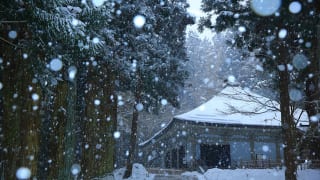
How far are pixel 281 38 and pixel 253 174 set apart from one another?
366 inches

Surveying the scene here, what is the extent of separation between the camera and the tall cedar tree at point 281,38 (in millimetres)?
13070

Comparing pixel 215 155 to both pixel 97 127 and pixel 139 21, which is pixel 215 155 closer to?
pixel 139 21

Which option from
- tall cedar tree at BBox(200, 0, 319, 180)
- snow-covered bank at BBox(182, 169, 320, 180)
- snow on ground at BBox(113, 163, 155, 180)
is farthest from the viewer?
snow on ground at BBox(113, 163, 155, 180)

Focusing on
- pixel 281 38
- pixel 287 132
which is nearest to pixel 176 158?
pixel 287 132

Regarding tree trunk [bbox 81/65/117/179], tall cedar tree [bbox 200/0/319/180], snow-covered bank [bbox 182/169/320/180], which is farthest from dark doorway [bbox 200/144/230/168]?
tree trunk [bbox 81/65/117/179]

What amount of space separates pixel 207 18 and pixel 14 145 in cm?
1066

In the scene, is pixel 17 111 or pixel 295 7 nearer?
pixel 17 111

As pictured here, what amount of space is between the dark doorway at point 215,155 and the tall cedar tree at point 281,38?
30.4 ft

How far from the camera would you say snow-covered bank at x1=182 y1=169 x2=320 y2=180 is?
802 inches

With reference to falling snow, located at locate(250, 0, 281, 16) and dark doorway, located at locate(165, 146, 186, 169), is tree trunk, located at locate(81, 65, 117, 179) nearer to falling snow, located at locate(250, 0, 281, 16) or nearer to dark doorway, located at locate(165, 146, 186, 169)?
falling snow, located at locate(250, 0, 281, 16)

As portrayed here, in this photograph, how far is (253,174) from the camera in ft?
68.9

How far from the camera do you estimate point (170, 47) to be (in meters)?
24.4

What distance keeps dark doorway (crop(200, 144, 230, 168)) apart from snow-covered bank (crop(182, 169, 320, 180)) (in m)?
3.35

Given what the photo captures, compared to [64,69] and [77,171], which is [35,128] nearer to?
[64,69]
